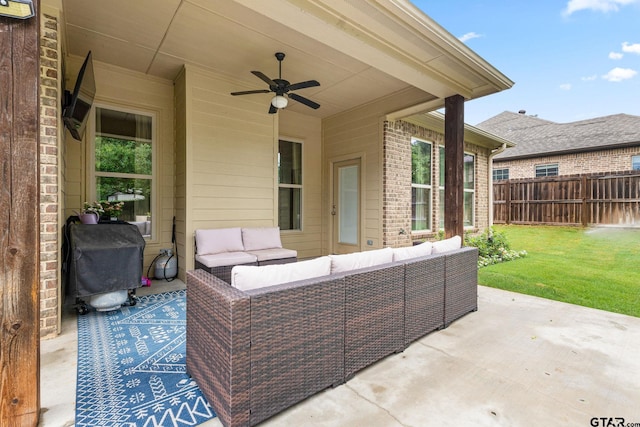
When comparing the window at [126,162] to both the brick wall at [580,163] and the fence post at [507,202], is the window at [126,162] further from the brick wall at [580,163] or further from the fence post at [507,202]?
the brick wall at [580,163]

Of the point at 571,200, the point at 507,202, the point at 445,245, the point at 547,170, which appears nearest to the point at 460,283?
the point at 445,245

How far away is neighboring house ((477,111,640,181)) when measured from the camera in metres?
8.97

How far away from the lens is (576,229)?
7.44m

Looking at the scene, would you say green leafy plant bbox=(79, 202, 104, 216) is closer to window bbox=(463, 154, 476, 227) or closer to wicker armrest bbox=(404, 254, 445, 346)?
wicker armrest bbox=(404, 254, 445, 346)

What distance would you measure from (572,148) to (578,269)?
23.1ft

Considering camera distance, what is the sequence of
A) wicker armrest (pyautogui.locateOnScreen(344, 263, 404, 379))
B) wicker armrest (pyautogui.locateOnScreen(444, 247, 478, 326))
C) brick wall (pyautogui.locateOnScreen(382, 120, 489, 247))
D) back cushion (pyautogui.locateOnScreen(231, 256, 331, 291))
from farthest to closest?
brick wall (pyautogui.locateOnScreen(382, 120, 489, 247)), wicker armrest (pyautogui.locateOnScreen(444, 247, 478, 326)), wicker armrest (pyautogui.locateOnScreen(344, 263, 404, 379)), back cushion (pyautogui.locateOnScreen(231, 256, 331, 291))

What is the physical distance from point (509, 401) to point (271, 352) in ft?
4.86

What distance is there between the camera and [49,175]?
8.79ft

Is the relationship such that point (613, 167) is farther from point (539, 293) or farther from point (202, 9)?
point (202, 9)

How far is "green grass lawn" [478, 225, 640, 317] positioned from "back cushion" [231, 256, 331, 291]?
12.3 feet

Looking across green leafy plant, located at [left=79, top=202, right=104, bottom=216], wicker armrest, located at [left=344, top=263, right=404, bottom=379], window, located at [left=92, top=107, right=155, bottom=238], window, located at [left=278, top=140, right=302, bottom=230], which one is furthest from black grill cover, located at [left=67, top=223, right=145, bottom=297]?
window, located at [left=278, top=140, right=302, bottom=230]

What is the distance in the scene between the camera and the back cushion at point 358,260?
7.06ft

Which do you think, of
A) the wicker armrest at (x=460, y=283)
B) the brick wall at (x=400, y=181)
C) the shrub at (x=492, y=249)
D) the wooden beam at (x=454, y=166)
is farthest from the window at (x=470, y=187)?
the wicker armrest at (x=460, y=283)

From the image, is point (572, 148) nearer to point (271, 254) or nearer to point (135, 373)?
point (271, 254)
